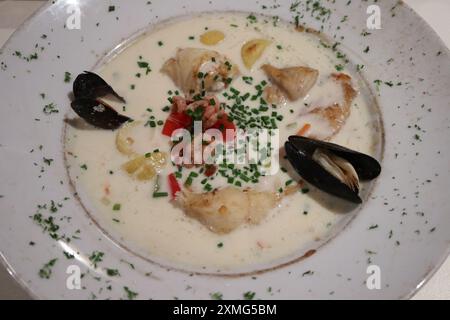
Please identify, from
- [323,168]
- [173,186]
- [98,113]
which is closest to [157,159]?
[173,186]

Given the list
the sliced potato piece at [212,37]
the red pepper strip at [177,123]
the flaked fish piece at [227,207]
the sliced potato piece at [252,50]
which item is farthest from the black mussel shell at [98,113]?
the sliced potato piece at [252,50]

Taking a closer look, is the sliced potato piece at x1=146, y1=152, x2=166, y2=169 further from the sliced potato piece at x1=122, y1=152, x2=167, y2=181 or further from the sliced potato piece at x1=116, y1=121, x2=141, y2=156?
the sliced potato piece at x1=116, y1=121, x2=141, y2=156

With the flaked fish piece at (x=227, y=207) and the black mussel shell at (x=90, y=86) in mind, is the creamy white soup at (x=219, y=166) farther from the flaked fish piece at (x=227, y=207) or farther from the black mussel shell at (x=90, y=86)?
the black mussel shell at (x=90, y=86)

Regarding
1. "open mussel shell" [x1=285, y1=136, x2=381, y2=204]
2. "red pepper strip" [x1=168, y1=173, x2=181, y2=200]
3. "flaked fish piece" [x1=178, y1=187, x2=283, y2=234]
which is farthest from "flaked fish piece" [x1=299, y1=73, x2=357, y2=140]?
"red pepper strip" [x1=168, y1=173, x2=181, y2=200]

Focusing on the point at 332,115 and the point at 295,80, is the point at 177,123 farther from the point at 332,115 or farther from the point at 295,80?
the point at 332,115
